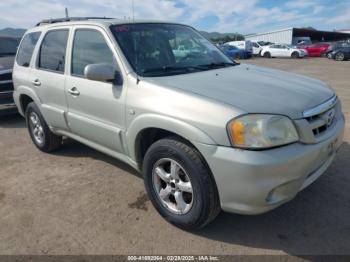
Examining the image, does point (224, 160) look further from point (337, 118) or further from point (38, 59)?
point (38, 59)

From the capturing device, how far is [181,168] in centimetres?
277

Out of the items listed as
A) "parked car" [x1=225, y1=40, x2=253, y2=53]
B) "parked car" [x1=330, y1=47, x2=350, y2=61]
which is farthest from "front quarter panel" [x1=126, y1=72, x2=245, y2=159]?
"parked car" [x1=225, y1=40, x2=253, y2=53]

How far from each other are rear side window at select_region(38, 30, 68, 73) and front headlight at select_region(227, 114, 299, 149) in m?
2.52

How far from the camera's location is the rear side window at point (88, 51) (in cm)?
341

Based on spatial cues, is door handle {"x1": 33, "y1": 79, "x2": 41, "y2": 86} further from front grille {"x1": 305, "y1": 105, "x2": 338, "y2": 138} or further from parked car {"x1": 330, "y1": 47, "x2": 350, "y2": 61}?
parked car {"x1": 330, "y1": 47, "x2": 350, "y2": 61}

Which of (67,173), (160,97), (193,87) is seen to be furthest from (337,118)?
(67,173)

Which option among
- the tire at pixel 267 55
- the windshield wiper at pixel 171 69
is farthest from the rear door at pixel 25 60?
the tire at pixel 267 55

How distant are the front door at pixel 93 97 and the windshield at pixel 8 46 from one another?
18.8 ft

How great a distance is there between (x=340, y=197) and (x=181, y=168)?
180cm

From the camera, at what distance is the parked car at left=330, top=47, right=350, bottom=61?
26.3 m

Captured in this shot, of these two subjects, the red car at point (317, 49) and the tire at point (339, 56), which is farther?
the red car at point (317, 49)

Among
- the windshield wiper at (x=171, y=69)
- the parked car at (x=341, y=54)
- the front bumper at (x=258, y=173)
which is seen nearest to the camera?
the front bumper at (x=258, y=173)

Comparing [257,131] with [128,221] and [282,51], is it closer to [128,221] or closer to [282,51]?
[128,221]

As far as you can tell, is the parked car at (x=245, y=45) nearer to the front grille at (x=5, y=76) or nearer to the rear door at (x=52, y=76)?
the front grille at (x=5, y=76)
